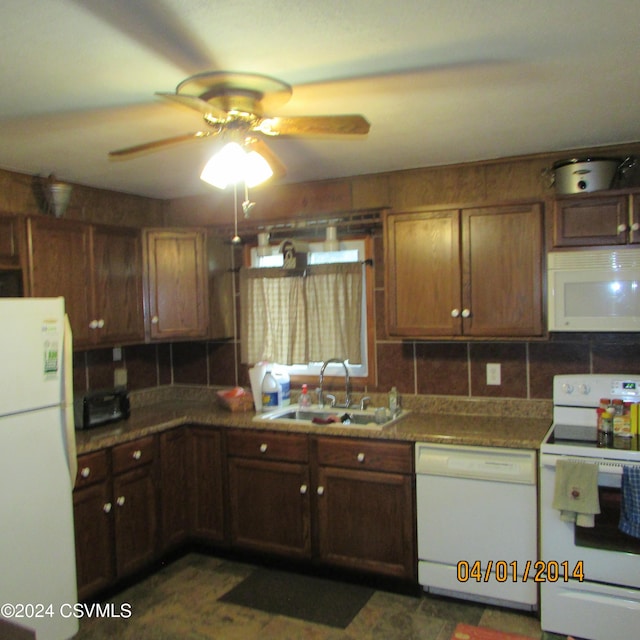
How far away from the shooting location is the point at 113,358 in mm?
3863

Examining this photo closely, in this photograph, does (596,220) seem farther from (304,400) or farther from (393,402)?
(304,400)

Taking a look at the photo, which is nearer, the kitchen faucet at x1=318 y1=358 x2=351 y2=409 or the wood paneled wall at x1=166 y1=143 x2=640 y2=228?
the wood paneled wall at x1=166 y1=143 x2=640 y2=228

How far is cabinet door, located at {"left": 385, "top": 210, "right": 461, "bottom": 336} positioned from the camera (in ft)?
10.2

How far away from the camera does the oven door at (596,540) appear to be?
2.48m

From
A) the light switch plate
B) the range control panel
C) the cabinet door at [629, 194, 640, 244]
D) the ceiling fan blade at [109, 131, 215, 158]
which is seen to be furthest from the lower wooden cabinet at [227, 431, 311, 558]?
the cabinet door at [629, 194, 640, 244]

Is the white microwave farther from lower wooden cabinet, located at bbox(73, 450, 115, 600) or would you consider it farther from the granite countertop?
lower wooden cabinet, located at bbox(73, 450, 115, 600)

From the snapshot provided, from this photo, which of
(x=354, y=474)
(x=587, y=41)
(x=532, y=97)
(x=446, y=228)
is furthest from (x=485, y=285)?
(x=587, y=41)

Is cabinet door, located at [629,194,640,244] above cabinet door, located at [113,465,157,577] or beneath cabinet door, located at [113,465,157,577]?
above

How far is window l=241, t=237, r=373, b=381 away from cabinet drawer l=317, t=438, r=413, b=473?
64 cm

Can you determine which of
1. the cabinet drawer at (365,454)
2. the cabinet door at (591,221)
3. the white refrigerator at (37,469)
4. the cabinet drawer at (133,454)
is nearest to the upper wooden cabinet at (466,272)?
the cabinet door at (591,221)

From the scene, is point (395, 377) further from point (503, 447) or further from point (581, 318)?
point (581, 318)

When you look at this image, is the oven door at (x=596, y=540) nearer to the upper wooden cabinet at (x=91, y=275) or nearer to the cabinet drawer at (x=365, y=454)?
the cabinet drawer at (x=365, y=454)

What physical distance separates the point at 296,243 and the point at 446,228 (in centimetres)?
97
